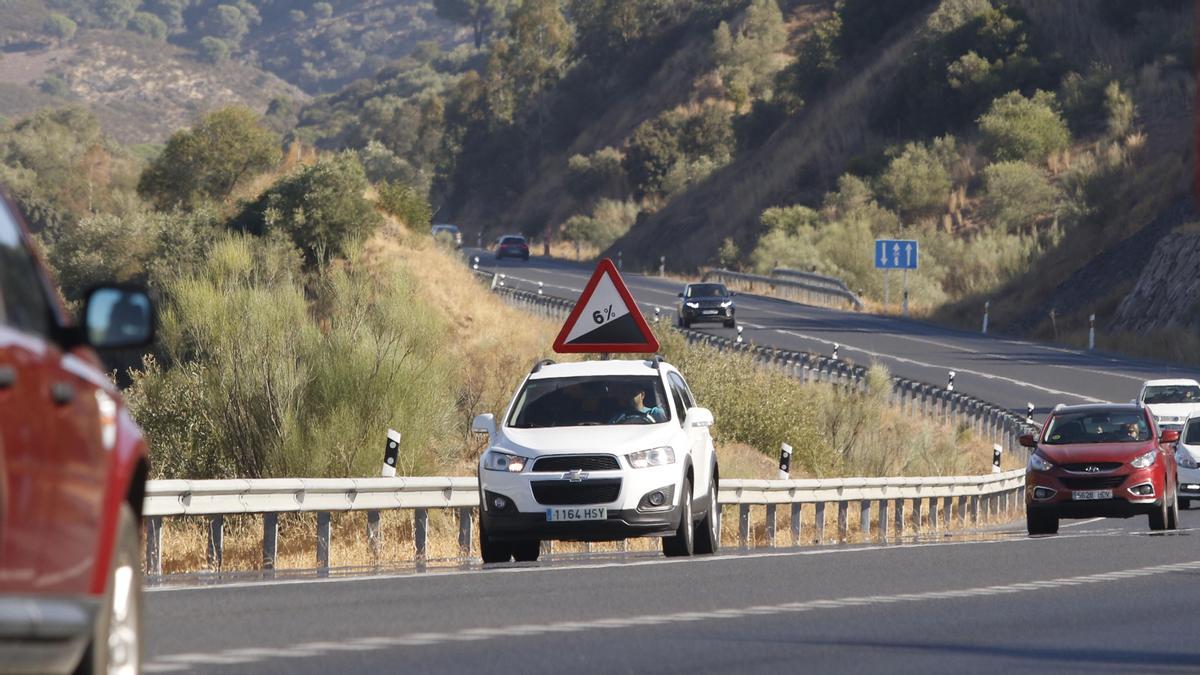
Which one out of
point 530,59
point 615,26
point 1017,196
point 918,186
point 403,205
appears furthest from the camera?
point 530,59

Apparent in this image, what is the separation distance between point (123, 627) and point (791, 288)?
70.1 metres

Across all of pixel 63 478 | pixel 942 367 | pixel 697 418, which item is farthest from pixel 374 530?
pixel 942 367

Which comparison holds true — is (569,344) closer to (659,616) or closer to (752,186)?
(659,616)

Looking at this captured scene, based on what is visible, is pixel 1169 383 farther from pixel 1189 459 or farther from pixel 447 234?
pixel 447 234

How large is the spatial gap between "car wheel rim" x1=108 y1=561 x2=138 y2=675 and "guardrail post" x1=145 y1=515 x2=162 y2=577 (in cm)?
873

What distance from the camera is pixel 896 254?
66.4 metres

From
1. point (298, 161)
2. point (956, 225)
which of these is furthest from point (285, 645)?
point (956, 225)

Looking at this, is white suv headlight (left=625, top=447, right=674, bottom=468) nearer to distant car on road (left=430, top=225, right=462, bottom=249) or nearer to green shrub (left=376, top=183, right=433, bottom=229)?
green shrub (left=376, top=183, right=433, bottom=229)

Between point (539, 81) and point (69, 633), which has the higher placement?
point (539, 81)

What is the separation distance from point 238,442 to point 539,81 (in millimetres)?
109674

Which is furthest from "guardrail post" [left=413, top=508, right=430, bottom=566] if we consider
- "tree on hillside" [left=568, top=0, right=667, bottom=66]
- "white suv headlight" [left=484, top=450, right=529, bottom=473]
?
"tree on hillside" [left=568, top=0, right=667, bottom=66]

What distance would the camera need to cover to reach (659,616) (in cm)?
1152

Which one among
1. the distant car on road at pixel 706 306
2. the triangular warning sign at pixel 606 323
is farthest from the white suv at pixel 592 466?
the distant car on road at pixel 706 306

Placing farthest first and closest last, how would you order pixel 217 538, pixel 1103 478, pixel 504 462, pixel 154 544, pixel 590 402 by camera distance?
pixel 1103 478
pixel 590 402
pixel 504 462
pixel 217 538
pixel 154 544
